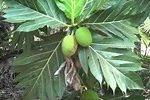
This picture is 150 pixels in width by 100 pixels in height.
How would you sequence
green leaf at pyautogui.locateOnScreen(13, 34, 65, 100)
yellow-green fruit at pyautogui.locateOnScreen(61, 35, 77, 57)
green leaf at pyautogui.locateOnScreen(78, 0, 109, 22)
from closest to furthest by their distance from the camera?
yellow-green fruit at pyautogui.locateOnScreen(61, 35, 77, 57) → green leaf at pyautogui.locateOnScreen(78, 0, 109, 22) → green leaf at pyautogui.locateOnScreen(13, 34, 65, 100)

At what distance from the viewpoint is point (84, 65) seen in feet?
5.61

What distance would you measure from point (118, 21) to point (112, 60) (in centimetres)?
17

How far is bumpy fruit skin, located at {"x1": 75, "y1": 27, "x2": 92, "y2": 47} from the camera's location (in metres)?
1.56

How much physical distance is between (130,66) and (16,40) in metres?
0.82

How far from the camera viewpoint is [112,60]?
1699 millimetres

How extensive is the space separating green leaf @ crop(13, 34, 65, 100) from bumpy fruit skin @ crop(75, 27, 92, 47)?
11.0 inches

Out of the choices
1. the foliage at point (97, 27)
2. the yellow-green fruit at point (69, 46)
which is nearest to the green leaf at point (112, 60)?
the foliage at point (97, 27)

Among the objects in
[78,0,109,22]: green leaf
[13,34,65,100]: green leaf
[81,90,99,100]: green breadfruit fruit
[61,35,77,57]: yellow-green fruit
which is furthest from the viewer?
[13,34,65,100]: green leaf

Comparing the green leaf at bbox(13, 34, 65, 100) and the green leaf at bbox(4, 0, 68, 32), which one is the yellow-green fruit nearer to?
the green leaf at bbox(4, 0, 68, 32)

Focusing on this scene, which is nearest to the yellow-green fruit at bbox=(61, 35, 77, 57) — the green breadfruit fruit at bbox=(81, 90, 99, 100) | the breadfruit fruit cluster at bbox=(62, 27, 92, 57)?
the breadfruit fruit cluster at bbox=(62, 27, 92, 57)

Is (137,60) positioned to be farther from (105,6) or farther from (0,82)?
(0,82)

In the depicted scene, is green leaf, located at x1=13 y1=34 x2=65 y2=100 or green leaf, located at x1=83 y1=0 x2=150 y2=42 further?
green leaf, located at x1=13 y1=34 x2=65 y2=100

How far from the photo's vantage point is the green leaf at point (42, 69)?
1.87 metres

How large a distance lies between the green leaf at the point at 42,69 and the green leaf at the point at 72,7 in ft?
0.83
